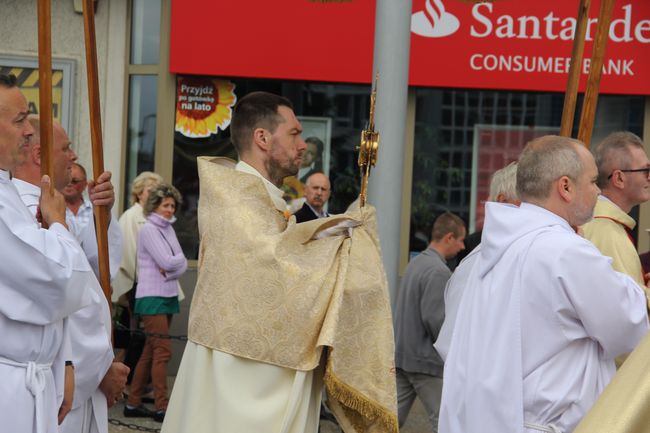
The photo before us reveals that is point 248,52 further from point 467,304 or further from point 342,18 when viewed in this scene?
point 467,304

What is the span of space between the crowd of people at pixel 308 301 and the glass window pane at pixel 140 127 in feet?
17.6

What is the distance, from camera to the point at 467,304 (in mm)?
4184

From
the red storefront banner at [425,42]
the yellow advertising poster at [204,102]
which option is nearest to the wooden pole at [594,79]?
the red storefront banner at [425,42]

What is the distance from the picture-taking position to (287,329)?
440 centimetres

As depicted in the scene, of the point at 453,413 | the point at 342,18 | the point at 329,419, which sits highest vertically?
the point at 342,18

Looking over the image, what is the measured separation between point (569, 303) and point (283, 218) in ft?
4.62

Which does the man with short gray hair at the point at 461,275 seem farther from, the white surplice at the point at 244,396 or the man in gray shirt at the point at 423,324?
the man in gray shirt at the point at 423,324

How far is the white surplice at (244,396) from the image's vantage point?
175 inches

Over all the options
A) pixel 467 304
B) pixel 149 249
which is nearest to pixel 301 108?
pixel 149 249

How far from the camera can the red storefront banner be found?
1006cm

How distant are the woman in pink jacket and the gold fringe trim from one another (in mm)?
4323

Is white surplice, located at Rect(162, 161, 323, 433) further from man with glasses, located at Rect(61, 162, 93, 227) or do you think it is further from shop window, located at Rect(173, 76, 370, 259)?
shop window, located at Rect(173, 76, 370, 259)

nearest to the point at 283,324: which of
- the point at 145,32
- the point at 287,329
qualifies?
the point at 287,329

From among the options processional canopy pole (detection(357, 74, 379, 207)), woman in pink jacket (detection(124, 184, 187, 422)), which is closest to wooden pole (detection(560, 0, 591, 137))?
processional canopy pole (detection(357, 74, 379, 207))
